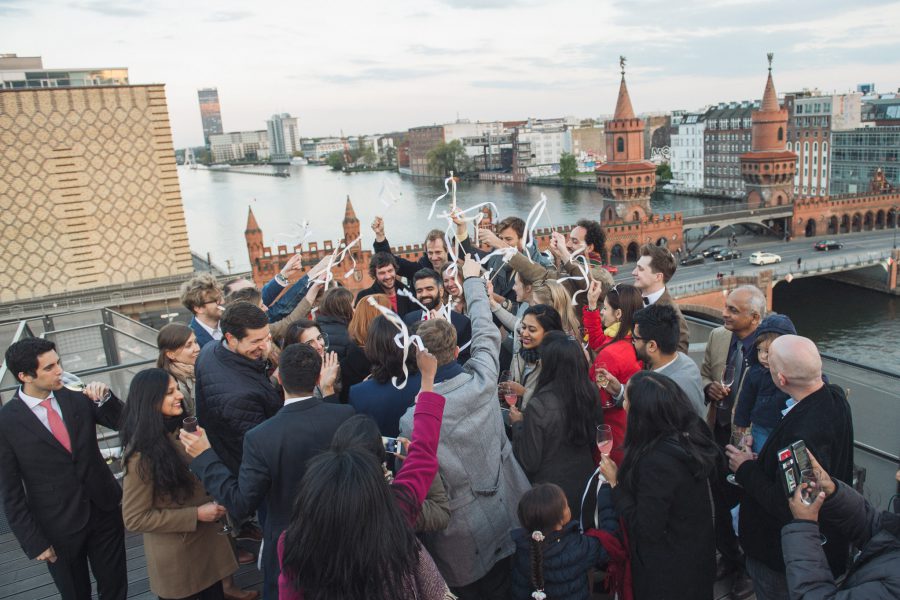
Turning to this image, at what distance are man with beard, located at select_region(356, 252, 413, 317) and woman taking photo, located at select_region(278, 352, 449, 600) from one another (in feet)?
8.27

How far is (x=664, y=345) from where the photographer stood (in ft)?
8.71

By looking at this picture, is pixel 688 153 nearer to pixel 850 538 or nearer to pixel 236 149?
pixel 850 538

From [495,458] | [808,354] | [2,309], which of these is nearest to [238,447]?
[495,458]

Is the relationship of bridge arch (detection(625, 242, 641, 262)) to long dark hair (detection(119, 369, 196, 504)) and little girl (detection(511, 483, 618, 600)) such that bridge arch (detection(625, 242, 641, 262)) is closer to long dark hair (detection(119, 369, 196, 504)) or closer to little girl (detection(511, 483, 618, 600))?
little girl (detection(511, 483, 618, 600))

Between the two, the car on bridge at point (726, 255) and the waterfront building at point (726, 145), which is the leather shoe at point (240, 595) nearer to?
the car on bridge at point (726, 255)

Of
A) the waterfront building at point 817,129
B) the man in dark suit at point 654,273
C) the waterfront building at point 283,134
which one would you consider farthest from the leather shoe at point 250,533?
the waterfront building at point 283,134

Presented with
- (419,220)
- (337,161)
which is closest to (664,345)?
(419,220)

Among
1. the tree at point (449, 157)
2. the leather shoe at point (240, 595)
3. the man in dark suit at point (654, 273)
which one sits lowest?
the leather shoe at point (240, 595)

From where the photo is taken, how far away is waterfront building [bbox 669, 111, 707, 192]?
6103 cm

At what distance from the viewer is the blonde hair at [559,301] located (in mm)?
3207

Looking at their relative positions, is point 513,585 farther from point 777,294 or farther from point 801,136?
point 801,136

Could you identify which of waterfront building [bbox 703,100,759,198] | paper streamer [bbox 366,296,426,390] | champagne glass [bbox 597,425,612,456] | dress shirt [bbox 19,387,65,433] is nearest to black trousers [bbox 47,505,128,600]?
dress shirt [bbox 19,387,65,433]

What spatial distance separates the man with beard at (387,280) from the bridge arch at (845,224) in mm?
40223

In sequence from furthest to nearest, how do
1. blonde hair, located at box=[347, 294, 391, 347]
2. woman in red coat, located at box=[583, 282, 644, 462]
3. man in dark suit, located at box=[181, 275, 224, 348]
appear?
1. man in dark suit, located at box=[181, 275, 224, 348]
2. blonde hair, located at box=[347, 294, 391, 347]
3. woman in red coat, located at box=[583, 282, 644, 462]
